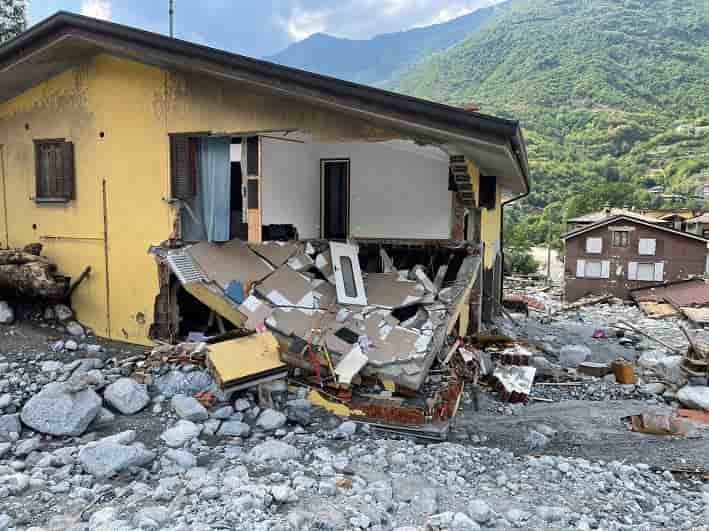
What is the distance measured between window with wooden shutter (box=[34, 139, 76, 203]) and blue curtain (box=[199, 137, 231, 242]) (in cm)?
272

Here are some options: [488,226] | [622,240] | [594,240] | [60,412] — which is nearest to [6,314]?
[60,412]

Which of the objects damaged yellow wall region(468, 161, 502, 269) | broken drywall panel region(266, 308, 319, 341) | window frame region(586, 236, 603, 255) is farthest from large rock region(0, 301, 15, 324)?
window frame region(586, 236, 603, 255)

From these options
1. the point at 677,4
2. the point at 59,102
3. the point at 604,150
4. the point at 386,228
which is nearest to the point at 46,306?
the point at 59,102

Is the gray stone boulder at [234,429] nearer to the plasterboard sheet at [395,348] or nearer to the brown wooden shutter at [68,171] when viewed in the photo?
the plasterboard sheet at [395,348]

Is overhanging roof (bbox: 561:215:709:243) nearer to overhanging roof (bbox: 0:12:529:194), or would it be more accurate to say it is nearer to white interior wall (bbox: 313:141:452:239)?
overhanging roof (bbox: 0:12:529:194)

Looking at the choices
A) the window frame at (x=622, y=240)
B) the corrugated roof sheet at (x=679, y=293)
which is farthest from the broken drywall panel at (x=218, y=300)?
the window frame at (x=622, y=240)

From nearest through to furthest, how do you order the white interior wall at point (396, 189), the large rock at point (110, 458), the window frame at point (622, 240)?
1. the large rock at point (110, 458)
2. the white interior wall at point (396, 189)
3. the window frame at point (622, 240)

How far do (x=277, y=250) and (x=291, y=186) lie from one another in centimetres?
178

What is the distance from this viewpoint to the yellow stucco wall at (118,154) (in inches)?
376

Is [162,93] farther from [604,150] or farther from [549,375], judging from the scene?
[604,150]

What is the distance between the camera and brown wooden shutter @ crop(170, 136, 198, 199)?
976cm

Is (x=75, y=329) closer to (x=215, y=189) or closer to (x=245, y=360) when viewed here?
(x=215, y=189)

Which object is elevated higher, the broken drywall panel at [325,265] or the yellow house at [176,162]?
the yellow house at [176,162]

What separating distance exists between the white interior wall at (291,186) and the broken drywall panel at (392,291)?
2178 millimetres
